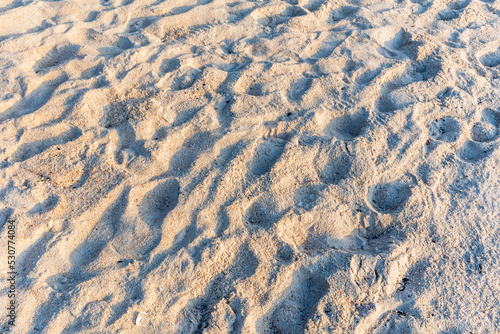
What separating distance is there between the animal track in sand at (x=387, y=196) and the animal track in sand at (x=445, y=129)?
59 centimetres

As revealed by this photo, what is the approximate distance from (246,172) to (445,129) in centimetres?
160

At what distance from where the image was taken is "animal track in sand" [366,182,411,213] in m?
2.07

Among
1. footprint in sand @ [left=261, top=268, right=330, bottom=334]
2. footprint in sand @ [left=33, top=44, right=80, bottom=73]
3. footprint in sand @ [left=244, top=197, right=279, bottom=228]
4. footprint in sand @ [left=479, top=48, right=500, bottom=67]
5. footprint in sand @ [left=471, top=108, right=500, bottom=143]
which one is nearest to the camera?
footprint in sand @ [left=261, top=268, right=330, bottom=334]

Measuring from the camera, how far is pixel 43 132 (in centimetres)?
229

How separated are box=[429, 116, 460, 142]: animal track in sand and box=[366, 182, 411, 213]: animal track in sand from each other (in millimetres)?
595

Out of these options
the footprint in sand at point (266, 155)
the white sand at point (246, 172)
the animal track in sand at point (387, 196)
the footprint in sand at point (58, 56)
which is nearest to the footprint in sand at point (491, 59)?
the white sand at point (246, 172)

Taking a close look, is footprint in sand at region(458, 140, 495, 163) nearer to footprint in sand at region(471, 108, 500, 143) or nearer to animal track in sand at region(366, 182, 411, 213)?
footprint in sand at region(471, 108, 500, 143)

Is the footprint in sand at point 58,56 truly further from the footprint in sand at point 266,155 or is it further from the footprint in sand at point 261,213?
the footprint in sand at point 261,213

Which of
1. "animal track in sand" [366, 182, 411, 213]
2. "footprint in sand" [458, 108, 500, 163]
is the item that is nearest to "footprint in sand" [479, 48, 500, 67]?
"footprint in sand" [458, 108, 500, 163]

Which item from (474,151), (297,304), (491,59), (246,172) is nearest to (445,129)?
(474,151)

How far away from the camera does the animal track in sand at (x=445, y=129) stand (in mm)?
2371

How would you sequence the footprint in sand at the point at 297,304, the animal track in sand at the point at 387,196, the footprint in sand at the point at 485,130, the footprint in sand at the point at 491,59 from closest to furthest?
the footprint in sand at the point at 297,304
the animal track in sand at the point at 387,196
the footprint in sand at the point at 485,130
the footprint in sand at the point at 491,59

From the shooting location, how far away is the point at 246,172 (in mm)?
2084

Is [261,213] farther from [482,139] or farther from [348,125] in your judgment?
[482,139]
